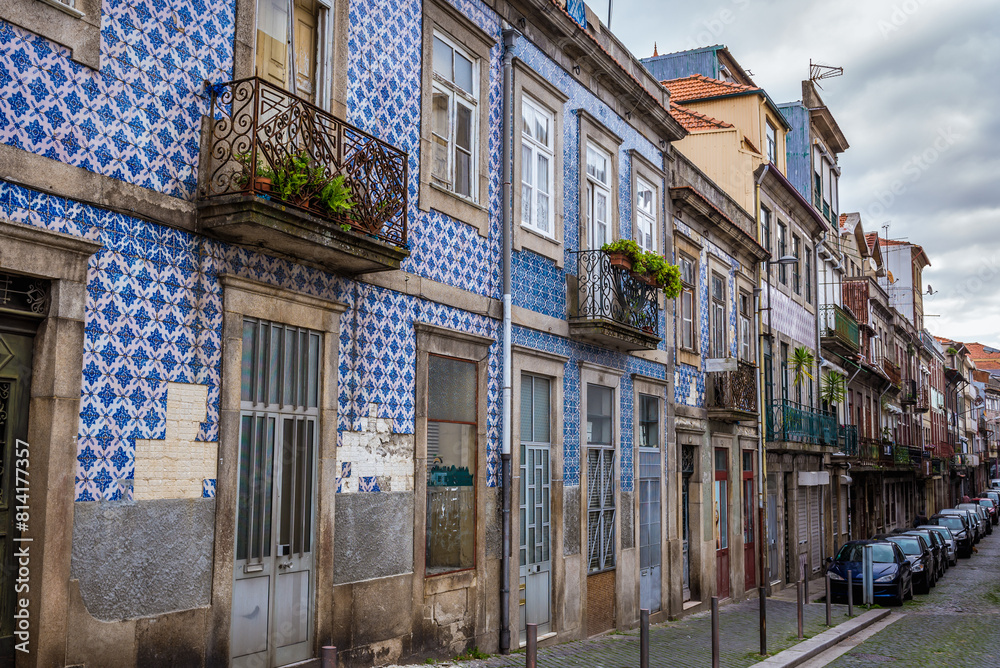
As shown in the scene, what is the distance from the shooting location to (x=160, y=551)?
7.15 metres

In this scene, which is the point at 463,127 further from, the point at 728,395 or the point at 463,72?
the point at 728,395

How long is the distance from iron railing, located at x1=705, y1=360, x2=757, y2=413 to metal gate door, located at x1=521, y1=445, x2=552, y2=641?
23.4ft

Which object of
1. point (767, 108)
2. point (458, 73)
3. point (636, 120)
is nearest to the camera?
point (458, 73)

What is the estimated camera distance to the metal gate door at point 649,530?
1586 cm

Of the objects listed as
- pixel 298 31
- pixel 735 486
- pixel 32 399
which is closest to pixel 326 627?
pixel 32 399

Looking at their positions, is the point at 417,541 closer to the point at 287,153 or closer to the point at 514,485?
the point at 514,485

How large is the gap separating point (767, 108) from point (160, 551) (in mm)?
21867

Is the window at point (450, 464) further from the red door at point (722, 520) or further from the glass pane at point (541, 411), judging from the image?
the red door at point (722, 520)

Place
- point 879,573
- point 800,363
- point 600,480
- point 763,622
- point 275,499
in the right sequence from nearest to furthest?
point 275,499 < point 763,622 < point 600,480 < point 879,573 < point 800,363

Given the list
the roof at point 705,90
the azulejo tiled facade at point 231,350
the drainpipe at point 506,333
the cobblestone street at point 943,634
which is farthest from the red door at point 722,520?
the roof at point 705,90

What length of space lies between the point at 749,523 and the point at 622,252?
10.4 meters

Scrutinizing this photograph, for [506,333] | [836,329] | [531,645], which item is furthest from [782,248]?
[531,645]

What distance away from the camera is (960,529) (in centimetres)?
3509

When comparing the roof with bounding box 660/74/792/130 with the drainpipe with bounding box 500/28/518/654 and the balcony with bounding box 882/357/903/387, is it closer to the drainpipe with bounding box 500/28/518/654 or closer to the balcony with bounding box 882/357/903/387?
the drainpipe with bounding box 500/28/518/654
